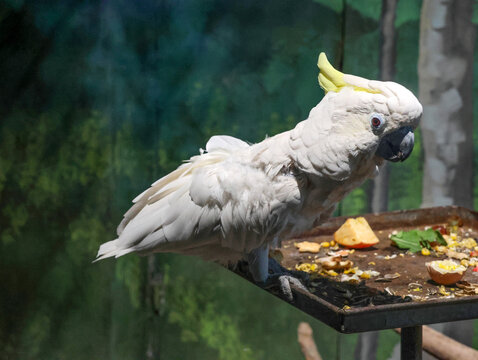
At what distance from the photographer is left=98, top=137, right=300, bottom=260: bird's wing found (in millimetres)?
1721

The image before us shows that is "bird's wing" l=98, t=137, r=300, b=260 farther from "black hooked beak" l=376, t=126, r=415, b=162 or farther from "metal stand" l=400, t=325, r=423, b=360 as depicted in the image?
"metal stand" l=400, t=325, r=423, b=360

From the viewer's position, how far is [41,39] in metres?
2.55

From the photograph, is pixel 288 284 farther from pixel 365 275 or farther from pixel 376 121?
pixel 376 121

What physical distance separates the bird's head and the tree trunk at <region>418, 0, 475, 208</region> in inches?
54.9

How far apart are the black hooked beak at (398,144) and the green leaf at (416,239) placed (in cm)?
61

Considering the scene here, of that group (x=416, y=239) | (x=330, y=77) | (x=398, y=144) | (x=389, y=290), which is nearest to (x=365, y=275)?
(x=389, y=290)

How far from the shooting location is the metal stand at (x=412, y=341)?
1.74 meters

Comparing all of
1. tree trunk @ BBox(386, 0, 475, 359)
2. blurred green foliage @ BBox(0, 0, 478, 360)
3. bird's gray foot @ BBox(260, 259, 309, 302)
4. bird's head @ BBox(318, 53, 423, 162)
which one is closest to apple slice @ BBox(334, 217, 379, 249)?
bird's gray foot @ BBox(260, 259, 309, 302)

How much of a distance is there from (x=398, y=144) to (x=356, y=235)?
0.65 metres

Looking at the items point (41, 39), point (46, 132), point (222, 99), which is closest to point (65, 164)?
point (46, 132)

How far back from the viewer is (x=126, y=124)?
2658 mm

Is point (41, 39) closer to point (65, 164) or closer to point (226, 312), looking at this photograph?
point (65, 164)

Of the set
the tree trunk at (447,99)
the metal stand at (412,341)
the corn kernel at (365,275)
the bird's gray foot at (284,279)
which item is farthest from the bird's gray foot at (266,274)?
the tree trunk at (447,99)

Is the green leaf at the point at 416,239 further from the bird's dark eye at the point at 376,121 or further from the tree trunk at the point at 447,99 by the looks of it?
the tree trunk at the point at 447,99
